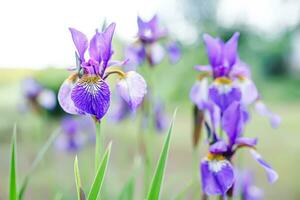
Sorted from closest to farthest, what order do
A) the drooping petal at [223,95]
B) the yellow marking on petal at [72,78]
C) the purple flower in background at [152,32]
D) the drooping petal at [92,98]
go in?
the drooping petal at [92,98], the yellow marking on petal at [72,78], the drooping petal at [223,95], the purple flower in background at [152,32]

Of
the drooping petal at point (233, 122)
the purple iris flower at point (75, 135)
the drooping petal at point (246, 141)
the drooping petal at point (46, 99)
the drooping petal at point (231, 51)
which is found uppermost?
the drooping petal at point (231, 51)

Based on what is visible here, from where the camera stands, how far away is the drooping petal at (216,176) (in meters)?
1.14

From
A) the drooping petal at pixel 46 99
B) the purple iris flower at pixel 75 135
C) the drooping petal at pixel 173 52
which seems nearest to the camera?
the drooping petal at pixel 173 52

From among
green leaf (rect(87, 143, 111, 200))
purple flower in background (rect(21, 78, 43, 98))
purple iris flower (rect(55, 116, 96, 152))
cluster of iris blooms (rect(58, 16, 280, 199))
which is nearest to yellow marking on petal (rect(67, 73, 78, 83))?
cluster of iris blooms (rect(58, 16, 280, 199))

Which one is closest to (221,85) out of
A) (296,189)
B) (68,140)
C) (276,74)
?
(68,140)

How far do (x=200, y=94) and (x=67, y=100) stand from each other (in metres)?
0.56

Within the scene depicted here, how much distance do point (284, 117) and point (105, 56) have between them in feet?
29.5

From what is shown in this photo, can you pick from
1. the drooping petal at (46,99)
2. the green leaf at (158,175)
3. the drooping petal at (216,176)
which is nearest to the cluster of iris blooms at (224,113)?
the drooping petal at (216,176)

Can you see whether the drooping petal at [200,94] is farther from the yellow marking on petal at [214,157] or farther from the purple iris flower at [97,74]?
the purple iris flower at [97,74]

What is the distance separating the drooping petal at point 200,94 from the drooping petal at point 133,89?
0.43 m

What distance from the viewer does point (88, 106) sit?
99 centimetres

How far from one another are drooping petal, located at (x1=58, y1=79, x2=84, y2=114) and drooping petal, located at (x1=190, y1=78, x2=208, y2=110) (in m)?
0.47

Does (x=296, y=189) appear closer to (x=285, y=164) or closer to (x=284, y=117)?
(x=285, y=164)

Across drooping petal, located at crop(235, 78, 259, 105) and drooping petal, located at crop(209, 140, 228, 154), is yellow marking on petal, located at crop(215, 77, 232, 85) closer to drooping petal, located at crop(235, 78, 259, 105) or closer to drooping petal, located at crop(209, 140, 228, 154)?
drooping petal, located at crop(235, 78, 259, 105)
